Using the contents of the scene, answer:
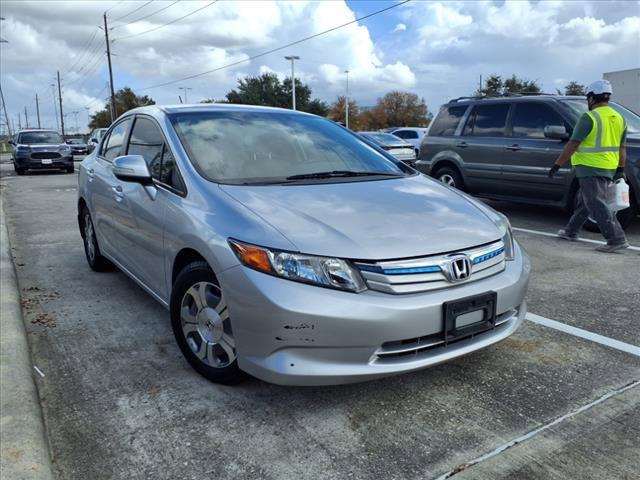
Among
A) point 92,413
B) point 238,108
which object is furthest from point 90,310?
point 238,108

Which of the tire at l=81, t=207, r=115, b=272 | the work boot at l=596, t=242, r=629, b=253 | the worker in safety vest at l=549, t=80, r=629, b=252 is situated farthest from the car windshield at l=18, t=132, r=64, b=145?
the work boot at l=596, t=242, r=629, b=253

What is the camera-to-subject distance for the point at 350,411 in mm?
2723

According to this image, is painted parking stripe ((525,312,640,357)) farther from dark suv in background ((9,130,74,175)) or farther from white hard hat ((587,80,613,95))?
dark suv in background ((9,130,74,175))

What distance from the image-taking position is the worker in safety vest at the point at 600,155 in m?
5.87

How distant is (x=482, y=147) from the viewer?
8.23 m

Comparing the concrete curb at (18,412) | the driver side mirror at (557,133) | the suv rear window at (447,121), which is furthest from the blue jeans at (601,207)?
the concrete curb at (18,412)

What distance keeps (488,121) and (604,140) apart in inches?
98.1

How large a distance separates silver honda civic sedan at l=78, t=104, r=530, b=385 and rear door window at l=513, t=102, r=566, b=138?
435 centimetres

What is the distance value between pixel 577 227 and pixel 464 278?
4531mm

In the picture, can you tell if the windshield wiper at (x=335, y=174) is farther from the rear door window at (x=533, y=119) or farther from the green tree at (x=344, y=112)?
the green tree at (x=344, y=112)

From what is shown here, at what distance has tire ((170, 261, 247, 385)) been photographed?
2803 mm

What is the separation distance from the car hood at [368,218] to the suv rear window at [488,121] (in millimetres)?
5175

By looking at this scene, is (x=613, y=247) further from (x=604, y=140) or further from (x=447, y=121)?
(x=447, y=121)

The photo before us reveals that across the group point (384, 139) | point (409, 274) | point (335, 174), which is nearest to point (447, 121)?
point (335, 174)
